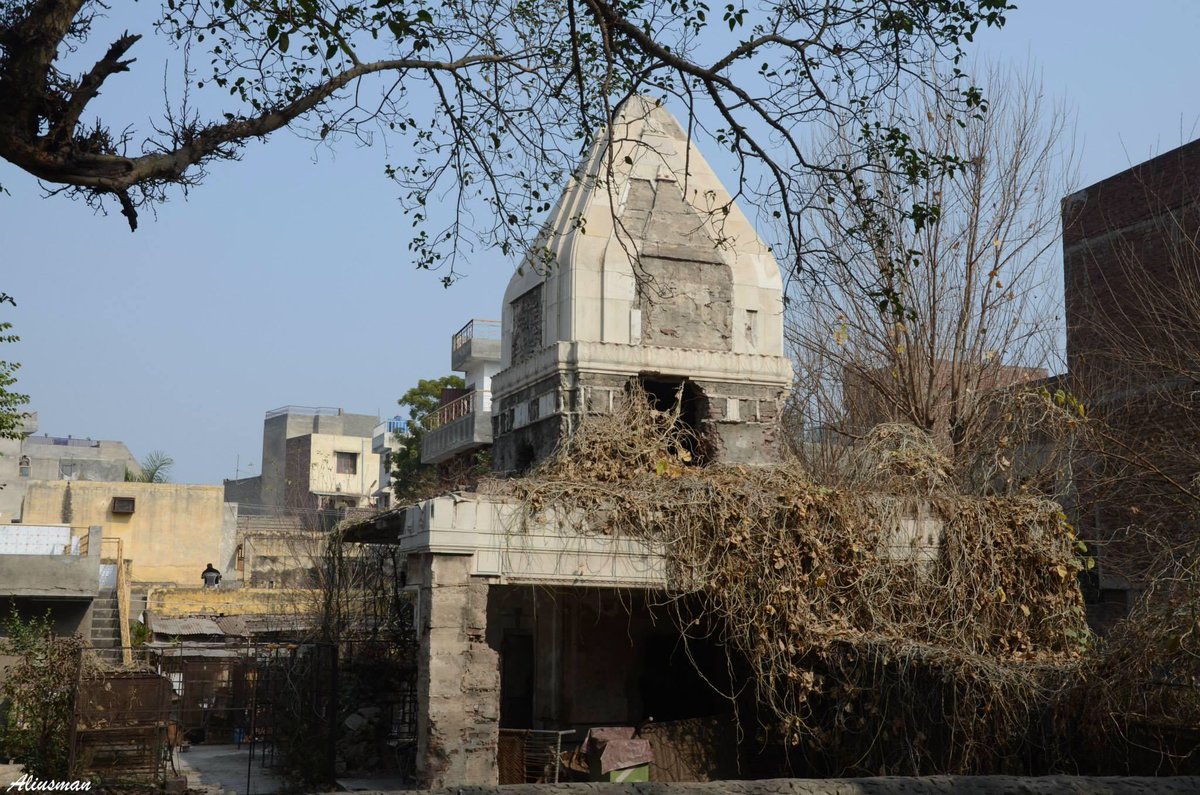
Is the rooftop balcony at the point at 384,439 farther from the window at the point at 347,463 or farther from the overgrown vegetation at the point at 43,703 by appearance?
the overgrown vegetation at the point at 43,703

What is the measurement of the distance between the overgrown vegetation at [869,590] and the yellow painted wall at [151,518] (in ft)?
79.8

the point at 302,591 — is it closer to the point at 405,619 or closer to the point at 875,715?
the point at 405,619

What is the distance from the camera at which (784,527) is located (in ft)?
40.8

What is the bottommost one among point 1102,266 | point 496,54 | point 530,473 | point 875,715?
point 875,715

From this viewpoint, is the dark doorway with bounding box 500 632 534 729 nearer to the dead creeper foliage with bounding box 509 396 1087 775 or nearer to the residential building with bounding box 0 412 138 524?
the dead creeper foliage with bounding box 509 396 1087 775

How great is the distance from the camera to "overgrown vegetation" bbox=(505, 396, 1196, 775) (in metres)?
10.8

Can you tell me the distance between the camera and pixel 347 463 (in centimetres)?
5678

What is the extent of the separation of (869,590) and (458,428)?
22158mm

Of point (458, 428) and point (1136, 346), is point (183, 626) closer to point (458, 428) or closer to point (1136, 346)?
point (458, 428)

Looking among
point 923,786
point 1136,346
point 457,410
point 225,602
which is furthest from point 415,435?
point 923,786

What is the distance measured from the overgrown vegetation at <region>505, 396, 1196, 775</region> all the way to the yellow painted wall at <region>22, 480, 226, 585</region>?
24.3 meters

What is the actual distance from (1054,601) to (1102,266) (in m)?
10.8

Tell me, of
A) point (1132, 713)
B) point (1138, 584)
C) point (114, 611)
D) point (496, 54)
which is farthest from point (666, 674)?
point (114, 611)

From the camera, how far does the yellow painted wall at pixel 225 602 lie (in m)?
29.3
